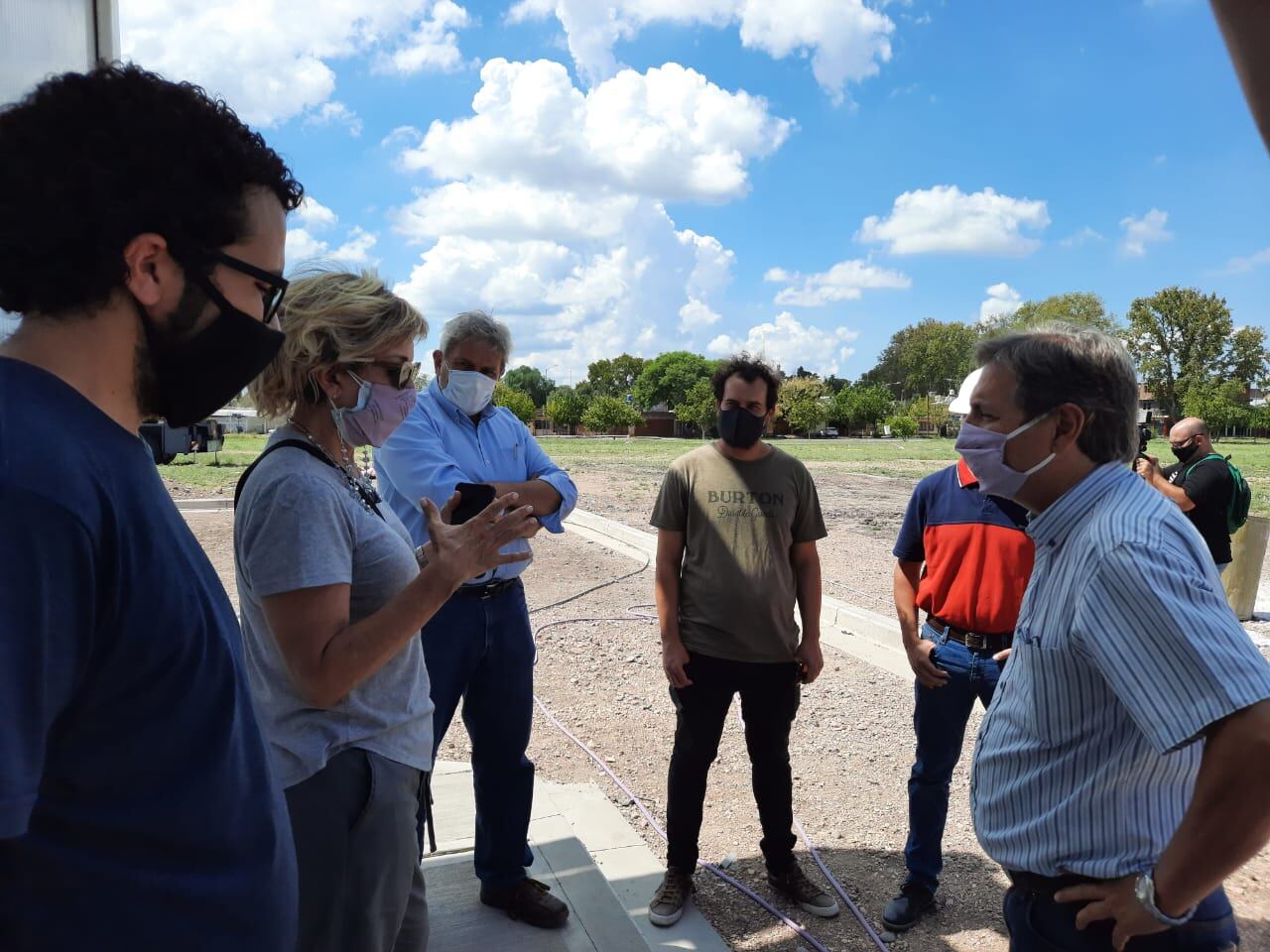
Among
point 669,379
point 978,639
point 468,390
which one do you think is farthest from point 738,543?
point 669,379

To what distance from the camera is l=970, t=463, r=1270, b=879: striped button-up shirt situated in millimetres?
1438

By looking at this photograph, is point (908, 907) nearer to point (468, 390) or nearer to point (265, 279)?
point (468, 390)

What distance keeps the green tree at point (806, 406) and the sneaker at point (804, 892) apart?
246 ft

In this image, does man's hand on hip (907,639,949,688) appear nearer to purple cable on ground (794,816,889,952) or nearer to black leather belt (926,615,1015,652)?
black leather belt (926,615,1015,652)

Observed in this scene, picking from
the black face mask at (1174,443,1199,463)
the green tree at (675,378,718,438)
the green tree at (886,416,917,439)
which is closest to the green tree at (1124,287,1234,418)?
the green tree at (886,416,917,439)

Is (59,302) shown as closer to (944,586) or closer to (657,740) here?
(944,586)

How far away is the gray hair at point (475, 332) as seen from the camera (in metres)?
3.48

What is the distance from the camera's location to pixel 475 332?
350cm

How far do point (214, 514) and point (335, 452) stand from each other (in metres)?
15.2

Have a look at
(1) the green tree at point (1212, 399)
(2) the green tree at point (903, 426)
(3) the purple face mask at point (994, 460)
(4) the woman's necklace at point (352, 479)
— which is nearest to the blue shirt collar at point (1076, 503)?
(3) the purple face mask at point (994, 460)

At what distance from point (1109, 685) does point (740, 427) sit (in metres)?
2.25

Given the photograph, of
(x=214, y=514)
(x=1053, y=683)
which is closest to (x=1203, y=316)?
(x=214, y=514)

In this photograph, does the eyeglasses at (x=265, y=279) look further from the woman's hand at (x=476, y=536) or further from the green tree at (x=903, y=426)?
the green tree at (x=903, y=426)

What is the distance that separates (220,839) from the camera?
1134mm
